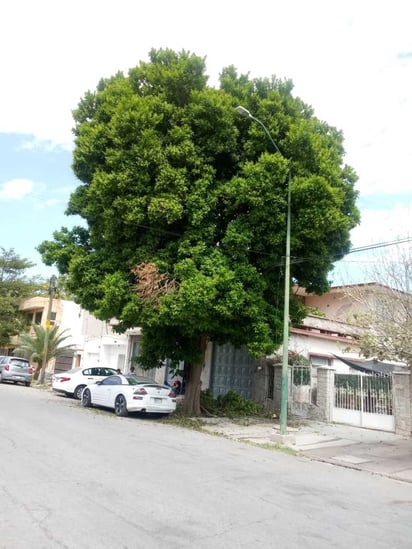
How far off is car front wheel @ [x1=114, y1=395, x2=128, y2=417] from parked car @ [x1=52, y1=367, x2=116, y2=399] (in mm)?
6218

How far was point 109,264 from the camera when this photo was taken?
1603 centimetres

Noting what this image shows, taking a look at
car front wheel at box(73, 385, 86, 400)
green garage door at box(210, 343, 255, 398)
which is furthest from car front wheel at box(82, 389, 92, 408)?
green garage door at box(210, 343, 255, 398)

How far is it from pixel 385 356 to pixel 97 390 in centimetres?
1031

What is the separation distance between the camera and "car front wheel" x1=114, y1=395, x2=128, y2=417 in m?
16.0

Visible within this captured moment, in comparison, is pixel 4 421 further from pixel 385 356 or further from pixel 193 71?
pixel 193 71

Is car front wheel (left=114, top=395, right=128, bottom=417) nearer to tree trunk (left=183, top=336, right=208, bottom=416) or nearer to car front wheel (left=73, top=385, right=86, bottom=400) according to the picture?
tree trunk (left=183, top=336, right=208, bottom=416)

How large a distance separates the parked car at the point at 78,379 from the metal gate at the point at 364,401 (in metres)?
10.2

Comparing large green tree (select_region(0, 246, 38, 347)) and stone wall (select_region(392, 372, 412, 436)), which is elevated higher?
large green tree (select_region(0, 246, 38, 347))

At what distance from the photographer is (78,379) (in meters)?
22.9

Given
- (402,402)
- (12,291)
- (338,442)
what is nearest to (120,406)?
(338,442)

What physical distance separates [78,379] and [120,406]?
290 inches

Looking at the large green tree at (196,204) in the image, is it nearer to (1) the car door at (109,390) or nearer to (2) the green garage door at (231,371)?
(1) the car door at (109,390)

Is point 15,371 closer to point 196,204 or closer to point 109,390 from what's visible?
point 109,390

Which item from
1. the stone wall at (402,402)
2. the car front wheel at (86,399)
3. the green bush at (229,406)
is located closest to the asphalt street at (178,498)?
the stone wall at (402,402)
